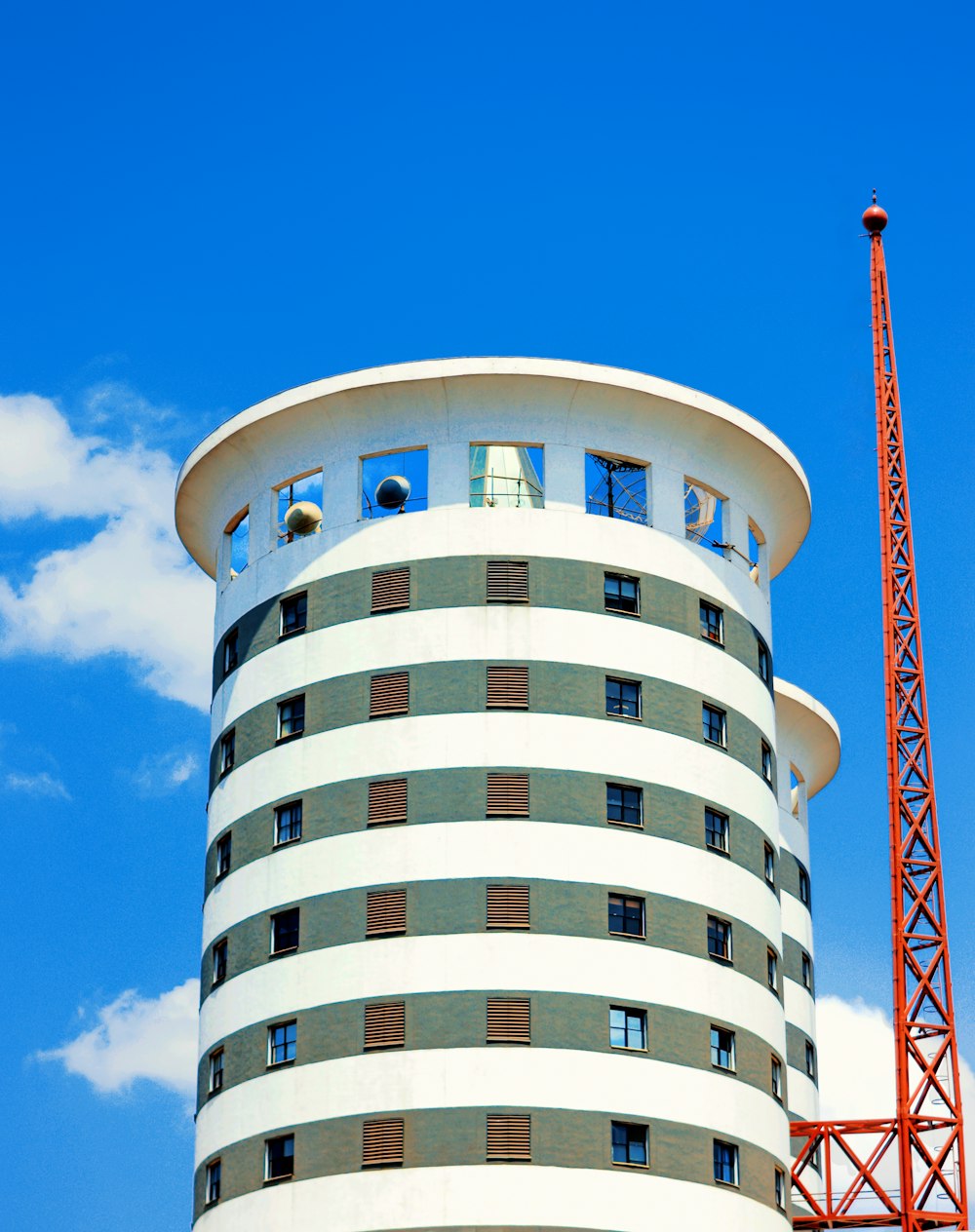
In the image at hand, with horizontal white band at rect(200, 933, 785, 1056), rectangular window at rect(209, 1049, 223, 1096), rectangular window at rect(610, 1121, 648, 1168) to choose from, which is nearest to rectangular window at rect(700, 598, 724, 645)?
horizontal white band at rect(200, 933, 785, 1056)

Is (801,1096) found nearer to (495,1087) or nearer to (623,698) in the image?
(623,698)

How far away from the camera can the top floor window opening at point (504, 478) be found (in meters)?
77.8

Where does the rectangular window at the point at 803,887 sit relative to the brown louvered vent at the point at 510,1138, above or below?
above

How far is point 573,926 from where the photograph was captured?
6888 cm

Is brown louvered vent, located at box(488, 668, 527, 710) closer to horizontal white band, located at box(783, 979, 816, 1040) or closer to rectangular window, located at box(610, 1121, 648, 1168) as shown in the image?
rectangular window, located at box(610, 1121, 648, 1168)

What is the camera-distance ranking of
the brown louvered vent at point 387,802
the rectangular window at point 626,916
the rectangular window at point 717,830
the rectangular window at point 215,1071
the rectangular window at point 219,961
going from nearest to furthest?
the rectangular window at point 626,916 < the brown louvered vent at point 387,802 < the rectangular window at point 215,1071 < the rectangular window at point 717,830 < the rectangular window at point 219,961

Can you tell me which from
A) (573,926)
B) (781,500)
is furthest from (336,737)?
(781,500)

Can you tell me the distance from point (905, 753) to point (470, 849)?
23.5 meters

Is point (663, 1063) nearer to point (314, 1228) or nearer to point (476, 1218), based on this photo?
point (476, 1218)

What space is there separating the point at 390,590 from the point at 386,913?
35.2 feet

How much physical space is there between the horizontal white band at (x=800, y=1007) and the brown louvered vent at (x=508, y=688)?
2211 cm

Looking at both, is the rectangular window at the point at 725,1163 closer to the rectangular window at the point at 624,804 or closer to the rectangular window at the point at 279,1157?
the rectangular window at the point at 624,804

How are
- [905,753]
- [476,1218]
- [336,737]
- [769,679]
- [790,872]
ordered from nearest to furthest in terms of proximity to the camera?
[476,1218] → [336,737] → [769,679] → [905,753] → [790,872]

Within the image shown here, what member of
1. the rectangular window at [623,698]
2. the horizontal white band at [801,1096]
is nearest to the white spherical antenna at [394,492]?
the rectangular window at [623,698]
